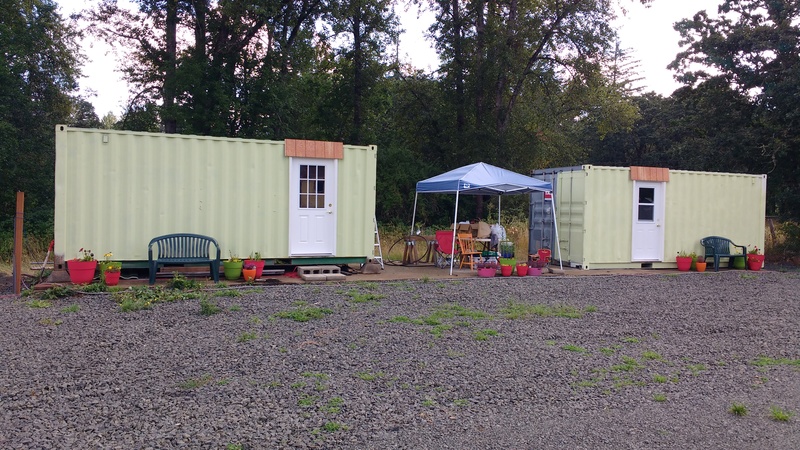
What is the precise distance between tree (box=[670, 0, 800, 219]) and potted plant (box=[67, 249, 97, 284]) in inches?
614

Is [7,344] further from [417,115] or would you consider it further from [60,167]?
[417,115]

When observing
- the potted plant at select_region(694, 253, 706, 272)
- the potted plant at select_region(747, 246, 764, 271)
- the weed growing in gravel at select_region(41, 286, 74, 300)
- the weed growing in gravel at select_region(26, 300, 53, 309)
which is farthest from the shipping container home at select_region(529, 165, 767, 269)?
the weed growing in gravel at select_region(26, 300, 53, 309)

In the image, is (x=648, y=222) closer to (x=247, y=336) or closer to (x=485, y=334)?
(x=485, y=334)

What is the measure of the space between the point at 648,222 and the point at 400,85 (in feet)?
40.3

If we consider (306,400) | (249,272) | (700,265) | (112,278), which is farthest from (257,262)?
(700,265)

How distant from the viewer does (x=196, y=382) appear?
5.02 meters

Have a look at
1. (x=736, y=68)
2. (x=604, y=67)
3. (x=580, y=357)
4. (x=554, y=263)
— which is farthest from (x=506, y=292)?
(x=604, y=67)

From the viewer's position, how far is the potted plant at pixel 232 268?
35.7ft

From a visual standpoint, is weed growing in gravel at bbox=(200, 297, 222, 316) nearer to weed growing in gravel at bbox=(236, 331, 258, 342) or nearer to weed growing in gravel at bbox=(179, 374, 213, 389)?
weed growing in gravel at bbox=(236, 331, 258, 342)

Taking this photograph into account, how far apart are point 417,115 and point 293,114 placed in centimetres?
521

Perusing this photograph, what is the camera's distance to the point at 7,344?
20.3ft

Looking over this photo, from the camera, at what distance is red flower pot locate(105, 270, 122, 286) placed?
386 inches

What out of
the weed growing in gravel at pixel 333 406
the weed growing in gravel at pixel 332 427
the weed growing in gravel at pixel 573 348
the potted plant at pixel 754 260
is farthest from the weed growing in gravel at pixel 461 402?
the potted plant at pixel 754 260

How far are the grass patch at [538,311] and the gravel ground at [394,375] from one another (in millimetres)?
73
